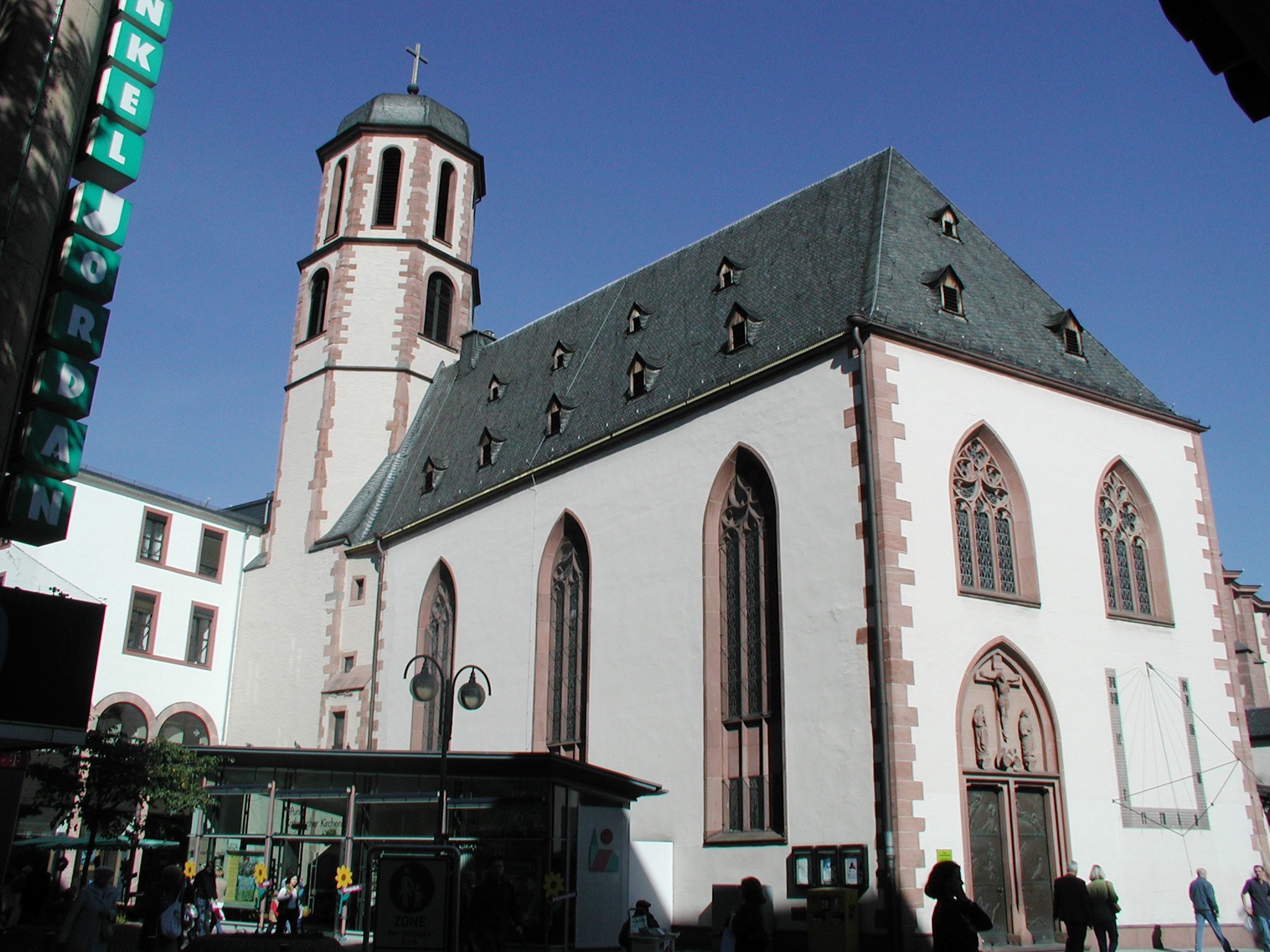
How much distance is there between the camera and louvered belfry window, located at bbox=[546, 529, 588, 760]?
70.6 ft

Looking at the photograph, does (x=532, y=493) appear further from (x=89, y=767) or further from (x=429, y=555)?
(x=89, y=767)

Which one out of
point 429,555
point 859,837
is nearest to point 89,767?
point 429,555

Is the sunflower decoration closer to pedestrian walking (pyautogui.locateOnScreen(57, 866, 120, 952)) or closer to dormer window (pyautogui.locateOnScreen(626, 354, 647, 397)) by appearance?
pedestrian walking (pyautogui.locateOnScreen(57, 866, 120, 952))

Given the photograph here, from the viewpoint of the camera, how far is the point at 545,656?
22.5 meters

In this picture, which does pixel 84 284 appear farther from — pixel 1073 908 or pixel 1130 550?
pixel 1130 550

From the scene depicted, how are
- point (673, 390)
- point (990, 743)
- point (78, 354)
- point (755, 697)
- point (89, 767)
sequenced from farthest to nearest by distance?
point (673, 390) < point (89, 767) < point (755, 697) < point (990, 743) < point (78, 354)

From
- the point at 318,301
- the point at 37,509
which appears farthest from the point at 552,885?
the point at 318,301

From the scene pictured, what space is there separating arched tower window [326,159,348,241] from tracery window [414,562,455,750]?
12871 millimetres

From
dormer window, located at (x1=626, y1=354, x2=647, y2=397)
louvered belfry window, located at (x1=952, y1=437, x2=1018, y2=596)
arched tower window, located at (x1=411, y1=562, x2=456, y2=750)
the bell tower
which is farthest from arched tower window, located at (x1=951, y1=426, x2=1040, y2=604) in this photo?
the bell tower

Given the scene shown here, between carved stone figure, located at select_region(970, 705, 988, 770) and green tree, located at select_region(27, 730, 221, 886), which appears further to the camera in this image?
green tree, located at select_region(27, 730, 221, 886)

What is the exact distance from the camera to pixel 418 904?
8602mm

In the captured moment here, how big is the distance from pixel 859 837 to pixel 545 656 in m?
8.60

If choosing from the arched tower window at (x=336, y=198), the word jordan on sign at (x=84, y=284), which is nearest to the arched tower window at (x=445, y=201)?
the arched tower window at (x=336, y=198)

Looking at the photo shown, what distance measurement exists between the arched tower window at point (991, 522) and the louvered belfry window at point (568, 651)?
7362mm
